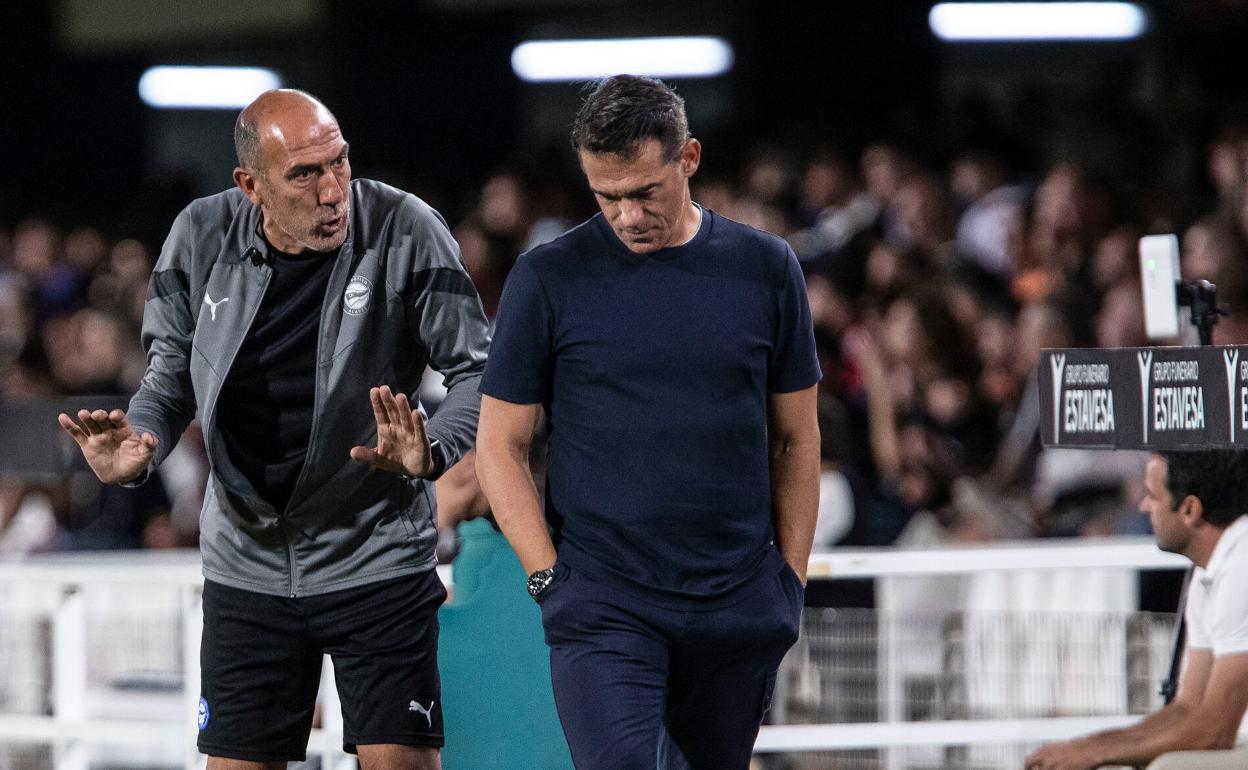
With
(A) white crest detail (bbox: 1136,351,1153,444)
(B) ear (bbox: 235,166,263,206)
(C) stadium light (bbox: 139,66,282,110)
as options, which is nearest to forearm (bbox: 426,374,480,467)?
(B) ear (bbox: 235,166,263,206)

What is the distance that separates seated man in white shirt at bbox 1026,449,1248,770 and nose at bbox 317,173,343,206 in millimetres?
1944

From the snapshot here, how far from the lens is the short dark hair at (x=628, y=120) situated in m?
2.90

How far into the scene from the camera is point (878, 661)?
4.92 m

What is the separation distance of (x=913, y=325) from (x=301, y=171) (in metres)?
4.21

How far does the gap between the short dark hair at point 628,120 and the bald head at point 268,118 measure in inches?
23.5

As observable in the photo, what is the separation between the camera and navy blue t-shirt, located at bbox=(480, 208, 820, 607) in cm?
297

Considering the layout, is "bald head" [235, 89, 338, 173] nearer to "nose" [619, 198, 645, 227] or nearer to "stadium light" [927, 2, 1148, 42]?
"nose" [619, 198, 645, 227]

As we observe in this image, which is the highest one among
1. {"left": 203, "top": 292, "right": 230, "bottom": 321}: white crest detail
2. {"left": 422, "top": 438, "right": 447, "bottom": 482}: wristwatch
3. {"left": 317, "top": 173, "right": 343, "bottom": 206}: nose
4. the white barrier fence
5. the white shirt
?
{"left": 317, "top": 173, "right": 343, "bottom": 206}: nose

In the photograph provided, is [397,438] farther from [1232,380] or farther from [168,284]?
[1232,380]

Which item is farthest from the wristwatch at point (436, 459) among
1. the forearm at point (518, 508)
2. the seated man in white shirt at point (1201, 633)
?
the seated man in white shirt at point (1201, 633)

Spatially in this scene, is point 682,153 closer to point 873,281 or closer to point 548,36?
point 873,281

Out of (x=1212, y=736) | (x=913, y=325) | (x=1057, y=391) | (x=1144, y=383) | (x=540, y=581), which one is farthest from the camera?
(x=913, y=325)

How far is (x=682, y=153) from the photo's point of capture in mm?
2986

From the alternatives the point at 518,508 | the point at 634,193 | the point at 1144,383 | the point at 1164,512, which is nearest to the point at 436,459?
the point at 518,508
